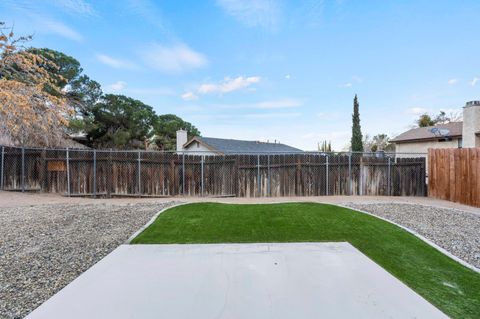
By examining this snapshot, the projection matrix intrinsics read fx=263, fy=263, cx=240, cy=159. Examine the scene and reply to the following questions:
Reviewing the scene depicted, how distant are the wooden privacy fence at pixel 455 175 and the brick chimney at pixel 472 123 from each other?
13.7 ft

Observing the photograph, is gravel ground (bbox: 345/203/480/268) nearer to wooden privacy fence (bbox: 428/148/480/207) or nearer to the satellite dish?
wooden privacy fence (bbox: 428/148/480/207)

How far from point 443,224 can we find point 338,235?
2962 mm

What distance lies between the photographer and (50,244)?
4355mm

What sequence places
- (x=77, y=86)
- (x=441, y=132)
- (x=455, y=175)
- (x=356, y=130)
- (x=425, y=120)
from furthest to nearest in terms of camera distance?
(x=425, y=120) < (x=356, y=130) < (x=77, y=86) < (x=441, y=132) < (x=455, y=175)

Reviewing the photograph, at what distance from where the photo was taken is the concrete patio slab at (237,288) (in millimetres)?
2312

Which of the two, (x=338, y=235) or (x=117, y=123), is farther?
(x=117, y=123)

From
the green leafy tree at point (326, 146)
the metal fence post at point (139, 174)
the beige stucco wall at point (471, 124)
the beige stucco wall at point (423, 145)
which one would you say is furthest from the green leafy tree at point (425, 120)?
the metal fence post at point (139, 174)

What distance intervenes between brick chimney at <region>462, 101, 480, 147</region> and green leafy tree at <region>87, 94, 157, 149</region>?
20.9m

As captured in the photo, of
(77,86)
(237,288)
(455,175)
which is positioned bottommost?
(237,288)

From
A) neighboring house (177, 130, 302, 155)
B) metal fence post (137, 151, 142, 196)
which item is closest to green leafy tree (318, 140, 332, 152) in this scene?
neighboring house (177, 130, 302, 155)

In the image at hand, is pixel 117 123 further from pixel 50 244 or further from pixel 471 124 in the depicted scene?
pixel 471 124

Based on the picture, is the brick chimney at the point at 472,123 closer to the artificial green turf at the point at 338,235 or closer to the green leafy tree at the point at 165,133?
the artificial green turf at the point at 338,235

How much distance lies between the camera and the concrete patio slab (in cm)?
231

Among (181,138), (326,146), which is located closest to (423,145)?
(326,146)
